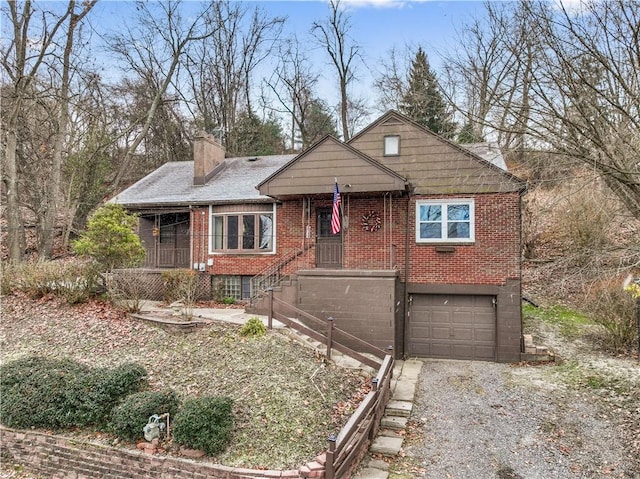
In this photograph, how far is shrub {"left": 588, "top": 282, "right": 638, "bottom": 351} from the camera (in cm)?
1170

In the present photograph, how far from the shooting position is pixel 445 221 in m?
13.1

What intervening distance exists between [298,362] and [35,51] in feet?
59.0

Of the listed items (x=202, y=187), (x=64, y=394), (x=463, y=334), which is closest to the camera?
(x=64, y=394)

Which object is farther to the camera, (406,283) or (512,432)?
(406,283)

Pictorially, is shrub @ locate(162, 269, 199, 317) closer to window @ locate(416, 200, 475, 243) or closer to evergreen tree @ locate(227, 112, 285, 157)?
window @ locate(416, 200, 475, 243)

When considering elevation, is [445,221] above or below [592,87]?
below

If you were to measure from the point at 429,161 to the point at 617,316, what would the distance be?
6948mm

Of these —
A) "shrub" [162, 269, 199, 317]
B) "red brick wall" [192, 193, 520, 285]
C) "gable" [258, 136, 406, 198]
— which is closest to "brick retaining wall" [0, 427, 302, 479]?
"shrub" [162, 269, 199, 317]

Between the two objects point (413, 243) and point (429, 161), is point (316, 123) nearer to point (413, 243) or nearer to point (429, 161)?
point (429, 161)

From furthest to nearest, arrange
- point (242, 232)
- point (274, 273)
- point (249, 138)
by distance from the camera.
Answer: point (249, 138)
point (242, 232)
point (274, 273)

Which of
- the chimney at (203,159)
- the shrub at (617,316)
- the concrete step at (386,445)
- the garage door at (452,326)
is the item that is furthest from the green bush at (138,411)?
the chimney at (203,159)

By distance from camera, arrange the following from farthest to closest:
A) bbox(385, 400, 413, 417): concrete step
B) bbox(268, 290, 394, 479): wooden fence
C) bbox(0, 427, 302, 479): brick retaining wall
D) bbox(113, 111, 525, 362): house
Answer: bbox(113, 111, 525, 362): house
bbox(385, 400, 413, 417): concrete step
bbox(0, 427, 302, 479): brick retaining wall
bbox(268, 290, 394, 479): wooden fence

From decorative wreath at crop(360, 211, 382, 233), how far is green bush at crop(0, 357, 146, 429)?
7.86 metres

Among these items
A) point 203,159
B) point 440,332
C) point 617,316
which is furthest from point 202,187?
point 617,316
